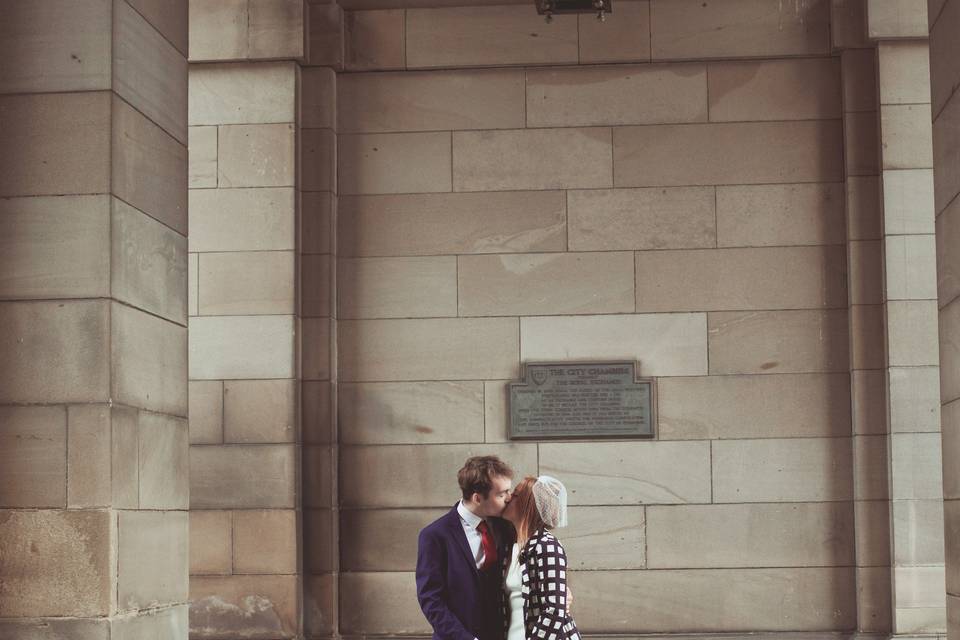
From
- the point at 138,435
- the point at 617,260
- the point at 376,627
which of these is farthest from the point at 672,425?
the point at 138,435

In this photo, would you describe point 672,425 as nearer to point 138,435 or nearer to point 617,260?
point 617,260

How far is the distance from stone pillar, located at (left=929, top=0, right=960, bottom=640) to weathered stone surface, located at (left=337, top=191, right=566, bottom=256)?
4.48m

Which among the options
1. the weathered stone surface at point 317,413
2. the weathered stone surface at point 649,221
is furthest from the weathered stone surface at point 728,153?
the weathered stone surface at point 317,413

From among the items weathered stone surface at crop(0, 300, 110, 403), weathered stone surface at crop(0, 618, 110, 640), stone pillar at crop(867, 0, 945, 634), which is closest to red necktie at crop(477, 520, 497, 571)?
weathered stone surface at crop(0, 618, 110, 640)

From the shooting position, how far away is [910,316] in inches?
473

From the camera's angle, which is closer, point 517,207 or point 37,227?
point 37,227

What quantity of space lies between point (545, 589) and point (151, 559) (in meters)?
2.47

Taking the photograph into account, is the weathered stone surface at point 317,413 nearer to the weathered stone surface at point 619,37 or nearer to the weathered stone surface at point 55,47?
the weathered stone surface at point 619,37

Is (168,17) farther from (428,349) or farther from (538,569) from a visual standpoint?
(428,349)

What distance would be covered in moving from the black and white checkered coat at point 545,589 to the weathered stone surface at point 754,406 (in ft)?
18.0

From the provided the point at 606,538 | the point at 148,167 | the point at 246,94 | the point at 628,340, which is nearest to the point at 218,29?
the point at 246,94

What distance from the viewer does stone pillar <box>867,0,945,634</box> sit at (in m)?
11.8

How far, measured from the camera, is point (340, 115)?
13.0 metres

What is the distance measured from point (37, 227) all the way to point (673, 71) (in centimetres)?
686
